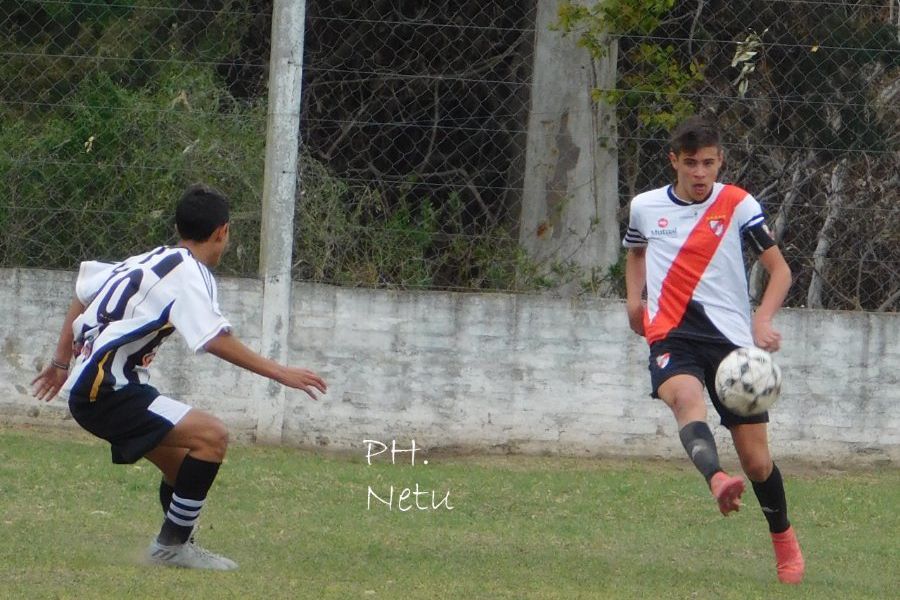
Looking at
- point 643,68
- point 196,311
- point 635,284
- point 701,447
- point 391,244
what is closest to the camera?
point 196,311

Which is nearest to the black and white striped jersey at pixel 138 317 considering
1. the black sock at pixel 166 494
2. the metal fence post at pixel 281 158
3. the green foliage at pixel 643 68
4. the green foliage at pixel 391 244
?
the black sock at pixel 166 494

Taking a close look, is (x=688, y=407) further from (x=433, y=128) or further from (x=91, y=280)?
(x=433, y=128)

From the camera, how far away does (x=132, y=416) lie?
Result: 20.4 ft

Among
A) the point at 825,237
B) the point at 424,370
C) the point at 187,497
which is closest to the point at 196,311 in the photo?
the point at 187,497

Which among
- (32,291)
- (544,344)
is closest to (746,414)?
(544,344)

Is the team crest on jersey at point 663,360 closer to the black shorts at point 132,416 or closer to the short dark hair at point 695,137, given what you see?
the short dark hair at point 695,137

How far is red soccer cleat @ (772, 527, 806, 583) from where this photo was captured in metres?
6.64

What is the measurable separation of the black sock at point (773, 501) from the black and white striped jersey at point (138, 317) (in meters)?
2.48

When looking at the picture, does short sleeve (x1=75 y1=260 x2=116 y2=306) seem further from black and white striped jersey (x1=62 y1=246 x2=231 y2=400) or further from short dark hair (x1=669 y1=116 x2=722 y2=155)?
short dark hair (x1=669 y1=116 x2=722 y2=155)

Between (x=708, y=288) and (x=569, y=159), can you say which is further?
(x=569, y=159)

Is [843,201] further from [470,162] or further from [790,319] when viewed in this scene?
[470,162]

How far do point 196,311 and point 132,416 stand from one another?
0.55 meters

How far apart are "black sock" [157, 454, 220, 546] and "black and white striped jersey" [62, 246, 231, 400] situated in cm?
43

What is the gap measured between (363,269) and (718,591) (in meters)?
5.11
